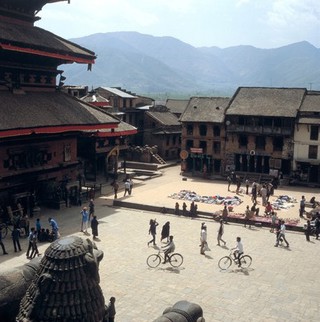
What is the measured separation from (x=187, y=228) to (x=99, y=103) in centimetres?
2772

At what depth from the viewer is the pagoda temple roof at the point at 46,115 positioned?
31.5m

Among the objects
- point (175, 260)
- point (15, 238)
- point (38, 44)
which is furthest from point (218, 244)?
point (38, 44)

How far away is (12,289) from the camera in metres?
9.56

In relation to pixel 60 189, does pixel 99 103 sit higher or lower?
higher

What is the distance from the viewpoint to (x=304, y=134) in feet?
169

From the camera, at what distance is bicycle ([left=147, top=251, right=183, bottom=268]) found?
23.6m

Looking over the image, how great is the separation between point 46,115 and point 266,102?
30.0m

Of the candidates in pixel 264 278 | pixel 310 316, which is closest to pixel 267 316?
pixel 310 316

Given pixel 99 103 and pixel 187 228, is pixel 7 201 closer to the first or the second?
pixel 187 228

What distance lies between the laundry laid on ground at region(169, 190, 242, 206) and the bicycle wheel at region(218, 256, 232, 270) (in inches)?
629

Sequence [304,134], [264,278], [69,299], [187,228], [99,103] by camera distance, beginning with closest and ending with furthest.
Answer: [69,299]
[264,278]
[187,228]
[304,134]
[99,103]

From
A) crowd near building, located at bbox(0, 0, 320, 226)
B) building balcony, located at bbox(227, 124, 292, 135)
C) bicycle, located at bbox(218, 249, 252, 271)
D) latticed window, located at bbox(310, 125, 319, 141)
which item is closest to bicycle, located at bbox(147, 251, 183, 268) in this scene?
bicycle, located at bbox(218, 249, 252, 271)

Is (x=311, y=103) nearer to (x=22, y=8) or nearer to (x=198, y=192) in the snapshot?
(x=198, y=192)

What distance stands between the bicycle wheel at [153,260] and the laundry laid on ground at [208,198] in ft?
55.5
